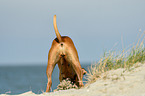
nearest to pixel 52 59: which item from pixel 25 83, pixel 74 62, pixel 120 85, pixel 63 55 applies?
pixel 63 55

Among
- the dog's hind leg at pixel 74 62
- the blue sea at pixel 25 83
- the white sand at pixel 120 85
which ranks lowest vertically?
the white sand at pixel 120 85

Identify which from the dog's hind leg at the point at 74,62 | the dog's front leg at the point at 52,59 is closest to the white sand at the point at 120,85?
the dog's hind leg at the point at 74,62

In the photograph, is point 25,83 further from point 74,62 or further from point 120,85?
point 120,85

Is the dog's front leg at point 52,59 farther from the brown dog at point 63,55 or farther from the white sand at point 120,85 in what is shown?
the white sand at point 120,85

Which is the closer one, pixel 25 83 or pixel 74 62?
pixel 74 62

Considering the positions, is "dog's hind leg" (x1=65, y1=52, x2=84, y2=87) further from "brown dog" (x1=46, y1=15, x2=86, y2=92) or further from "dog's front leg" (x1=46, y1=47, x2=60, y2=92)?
"dog's front leg" (x1=46, y1=47, x2=60, y2=92)

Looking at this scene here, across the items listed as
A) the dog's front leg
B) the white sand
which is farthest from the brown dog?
the white sand

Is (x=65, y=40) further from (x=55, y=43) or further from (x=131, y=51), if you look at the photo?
(x=131, y=51)

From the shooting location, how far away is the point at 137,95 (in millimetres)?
4125

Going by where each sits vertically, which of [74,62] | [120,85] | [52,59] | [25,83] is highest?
[25,83]

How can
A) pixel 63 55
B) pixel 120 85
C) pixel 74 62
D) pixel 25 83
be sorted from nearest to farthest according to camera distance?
pixel 120 85
pixel 63 55
pixel 74 62
pixel 25 83

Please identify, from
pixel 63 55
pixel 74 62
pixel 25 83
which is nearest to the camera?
pixel 63 55

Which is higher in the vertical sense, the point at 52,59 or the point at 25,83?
the point at 25,83

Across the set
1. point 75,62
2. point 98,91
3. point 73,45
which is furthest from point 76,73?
point 98,91
